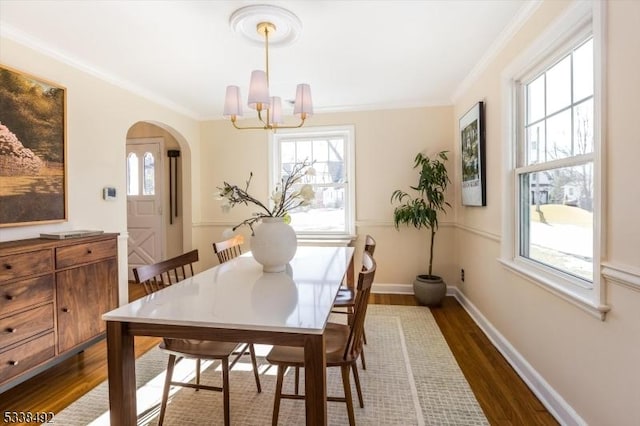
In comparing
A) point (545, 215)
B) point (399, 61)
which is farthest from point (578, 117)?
point (399, 61)

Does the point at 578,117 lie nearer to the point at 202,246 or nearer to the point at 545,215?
the point at 545,215

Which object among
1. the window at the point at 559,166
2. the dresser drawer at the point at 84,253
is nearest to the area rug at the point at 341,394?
the dresser drawer at the point at 84,253

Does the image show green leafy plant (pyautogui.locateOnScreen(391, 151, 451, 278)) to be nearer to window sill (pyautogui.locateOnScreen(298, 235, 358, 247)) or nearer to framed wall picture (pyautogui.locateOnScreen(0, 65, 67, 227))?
window sill (pyautogui.locateOnScreen(298, 235, 358, 247))

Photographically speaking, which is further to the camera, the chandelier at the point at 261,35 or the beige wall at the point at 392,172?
the beige wall at the point at 392,172

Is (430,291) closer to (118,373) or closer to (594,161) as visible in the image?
(594,161)

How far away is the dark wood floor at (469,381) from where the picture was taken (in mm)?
1834

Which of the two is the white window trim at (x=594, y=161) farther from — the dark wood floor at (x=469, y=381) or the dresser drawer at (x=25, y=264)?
the dresser drawer at (x=25, y=264)

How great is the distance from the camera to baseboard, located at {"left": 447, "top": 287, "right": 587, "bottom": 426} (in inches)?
65.6

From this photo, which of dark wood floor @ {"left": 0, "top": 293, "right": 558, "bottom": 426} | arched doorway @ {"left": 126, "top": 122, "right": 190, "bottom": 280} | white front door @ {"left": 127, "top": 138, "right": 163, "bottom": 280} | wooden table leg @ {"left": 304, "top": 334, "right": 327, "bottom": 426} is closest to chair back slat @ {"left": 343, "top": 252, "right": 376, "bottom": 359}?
wooden table leg @ {"left": 304, "top": 334, "right": 327, "bottom": 426}

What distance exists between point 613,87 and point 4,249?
10.6ft

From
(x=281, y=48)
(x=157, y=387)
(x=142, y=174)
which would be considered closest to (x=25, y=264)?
(x=157, y=387)

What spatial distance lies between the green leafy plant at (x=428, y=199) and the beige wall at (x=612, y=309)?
1264 mm

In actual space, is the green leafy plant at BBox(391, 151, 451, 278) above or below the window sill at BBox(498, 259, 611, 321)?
above

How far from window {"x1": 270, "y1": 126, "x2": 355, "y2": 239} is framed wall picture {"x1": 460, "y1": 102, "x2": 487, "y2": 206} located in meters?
1.34
